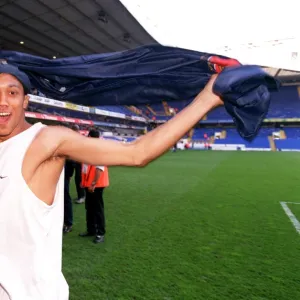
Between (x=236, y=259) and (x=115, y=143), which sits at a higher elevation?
(x=115, y=143)

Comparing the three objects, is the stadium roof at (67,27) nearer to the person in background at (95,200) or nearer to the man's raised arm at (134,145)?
the person in background at (95,200)

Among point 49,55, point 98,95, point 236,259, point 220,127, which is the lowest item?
point 236,259

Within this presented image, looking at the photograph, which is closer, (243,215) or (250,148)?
(243,215)

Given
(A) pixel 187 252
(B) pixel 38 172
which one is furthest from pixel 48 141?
(A) pixel 187 252

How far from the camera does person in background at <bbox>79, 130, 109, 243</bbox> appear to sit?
4.42m

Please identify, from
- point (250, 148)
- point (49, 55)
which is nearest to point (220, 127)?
point (250, 148)

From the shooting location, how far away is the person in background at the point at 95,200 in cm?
442

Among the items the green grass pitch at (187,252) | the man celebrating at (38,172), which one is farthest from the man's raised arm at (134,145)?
the green grass pitch at (187,252)

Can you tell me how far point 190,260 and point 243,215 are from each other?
2637 mm

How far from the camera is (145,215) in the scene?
18.8 ft

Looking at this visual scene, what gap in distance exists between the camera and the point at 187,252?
12.9ft

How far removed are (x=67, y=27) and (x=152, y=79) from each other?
67.4ft

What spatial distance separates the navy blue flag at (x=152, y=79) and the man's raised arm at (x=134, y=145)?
0.18 m

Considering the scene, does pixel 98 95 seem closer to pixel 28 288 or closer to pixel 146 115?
pixel 28 288
